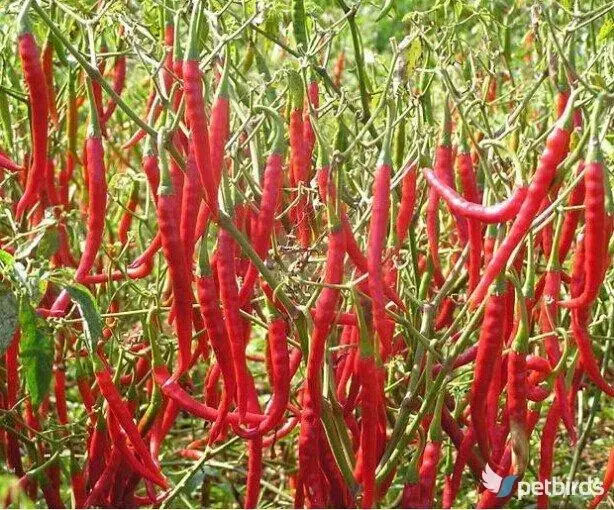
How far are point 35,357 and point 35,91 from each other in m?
0.63

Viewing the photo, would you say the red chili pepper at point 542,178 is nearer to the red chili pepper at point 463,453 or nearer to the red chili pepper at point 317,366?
the red chili pepper at point 317,366

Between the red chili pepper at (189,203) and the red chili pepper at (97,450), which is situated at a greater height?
the red chili pepper at (189,203)

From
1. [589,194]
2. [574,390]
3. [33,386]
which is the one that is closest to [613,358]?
[574,390]

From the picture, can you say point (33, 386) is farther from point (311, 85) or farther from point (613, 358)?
point (613, 358)

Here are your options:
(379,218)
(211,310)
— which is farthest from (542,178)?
(211,310)

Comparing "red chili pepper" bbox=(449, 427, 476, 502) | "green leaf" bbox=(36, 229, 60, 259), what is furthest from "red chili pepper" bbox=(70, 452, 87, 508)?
"red chili pepper" bbox=(449, 427, 476, 502)

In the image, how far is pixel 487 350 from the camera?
2.37 metres

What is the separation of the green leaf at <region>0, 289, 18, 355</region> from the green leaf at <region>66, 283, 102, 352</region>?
0.11 metres

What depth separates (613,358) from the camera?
4.34 metres

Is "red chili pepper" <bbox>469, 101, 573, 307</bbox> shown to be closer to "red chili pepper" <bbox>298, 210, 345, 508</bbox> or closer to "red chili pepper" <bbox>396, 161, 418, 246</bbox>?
"red chili pepper" <bbox>298, 210, 345, 508</bbox>

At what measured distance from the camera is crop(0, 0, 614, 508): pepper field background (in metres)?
2.40

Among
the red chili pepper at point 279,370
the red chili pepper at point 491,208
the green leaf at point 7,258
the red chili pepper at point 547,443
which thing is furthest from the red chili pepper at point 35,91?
the red chili pepper at point 547,443

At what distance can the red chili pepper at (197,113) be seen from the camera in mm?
2180

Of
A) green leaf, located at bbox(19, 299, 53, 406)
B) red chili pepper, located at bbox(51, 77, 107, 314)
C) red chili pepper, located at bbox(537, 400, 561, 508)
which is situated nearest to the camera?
green leaf, located at bbox(19, 299, 53, 406)
